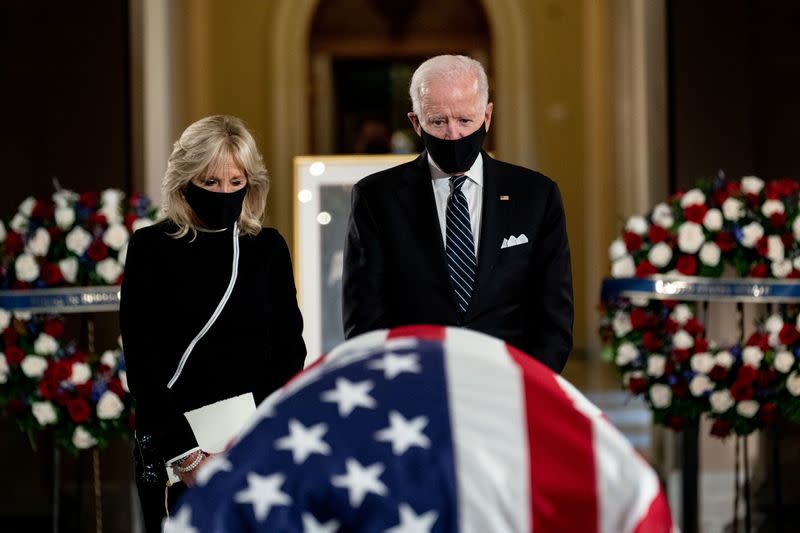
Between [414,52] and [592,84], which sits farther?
[414,52]

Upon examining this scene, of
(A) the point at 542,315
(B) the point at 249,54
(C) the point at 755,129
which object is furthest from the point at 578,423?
(B) the point at 249,54

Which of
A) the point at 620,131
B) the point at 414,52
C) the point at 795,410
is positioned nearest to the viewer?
the point at 795,410

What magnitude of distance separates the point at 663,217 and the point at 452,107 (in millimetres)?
3074

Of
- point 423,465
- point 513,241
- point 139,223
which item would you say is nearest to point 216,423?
point 513,241

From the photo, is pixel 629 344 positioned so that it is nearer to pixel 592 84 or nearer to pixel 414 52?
pixel 592 84

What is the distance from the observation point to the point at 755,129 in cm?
685

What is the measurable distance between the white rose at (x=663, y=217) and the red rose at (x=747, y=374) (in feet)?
2.43

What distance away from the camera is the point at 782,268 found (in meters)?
5.33

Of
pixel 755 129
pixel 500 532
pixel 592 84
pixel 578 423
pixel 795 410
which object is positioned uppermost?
pixel 592 84

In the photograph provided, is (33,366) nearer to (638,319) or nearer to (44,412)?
(44,412)

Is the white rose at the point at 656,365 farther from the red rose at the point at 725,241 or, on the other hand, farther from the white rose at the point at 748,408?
the red rose at the point at 725,241

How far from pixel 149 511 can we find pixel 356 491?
1.33m

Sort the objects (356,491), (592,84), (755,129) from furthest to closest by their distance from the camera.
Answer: (592,84) → (755,129) → (356,491)

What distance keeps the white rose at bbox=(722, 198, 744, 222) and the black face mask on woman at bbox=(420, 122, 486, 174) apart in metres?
2.85
